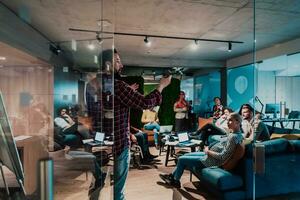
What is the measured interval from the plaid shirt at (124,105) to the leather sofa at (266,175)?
4.64ft

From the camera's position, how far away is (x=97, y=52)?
2736 millimetres

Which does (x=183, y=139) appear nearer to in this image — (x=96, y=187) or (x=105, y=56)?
(x=96, y=187)

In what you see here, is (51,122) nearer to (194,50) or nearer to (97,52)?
(97,52)

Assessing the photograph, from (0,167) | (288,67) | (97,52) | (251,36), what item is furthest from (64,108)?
(288,67)

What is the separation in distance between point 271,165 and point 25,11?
10.8 feet

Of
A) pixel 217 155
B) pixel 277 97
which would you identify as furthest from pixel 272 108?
pixel 217 155

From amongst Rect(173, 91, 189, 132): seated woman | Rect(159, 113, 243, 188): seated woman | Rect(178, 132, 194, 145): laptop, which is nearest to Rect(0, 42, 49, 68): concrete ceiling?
Rect(159, 113, 243, 188): seated woman

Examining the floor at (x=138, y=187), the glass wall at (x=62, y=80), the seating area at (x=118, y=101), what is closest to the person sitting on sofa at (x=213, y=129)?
the seating area at (x=118, y=101)

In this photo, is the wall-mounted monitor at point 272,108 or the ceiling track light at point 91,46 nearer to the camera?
the ceiling track light at point 91,46

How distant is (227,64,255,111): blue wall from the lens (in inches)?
241

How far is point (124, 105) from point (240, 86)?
17.7ft

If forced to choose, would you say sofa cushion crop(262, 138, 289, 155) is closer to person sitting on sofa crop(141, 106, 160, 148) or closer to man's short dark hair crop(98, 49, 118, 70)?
man's short dark hair crop(98, 49, 118, 70)

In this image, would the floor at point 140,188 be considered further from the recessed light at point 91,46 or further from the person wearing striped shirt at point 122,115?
the recessed light at point 91,46

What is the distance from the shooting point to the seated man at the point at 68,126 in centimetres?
294
